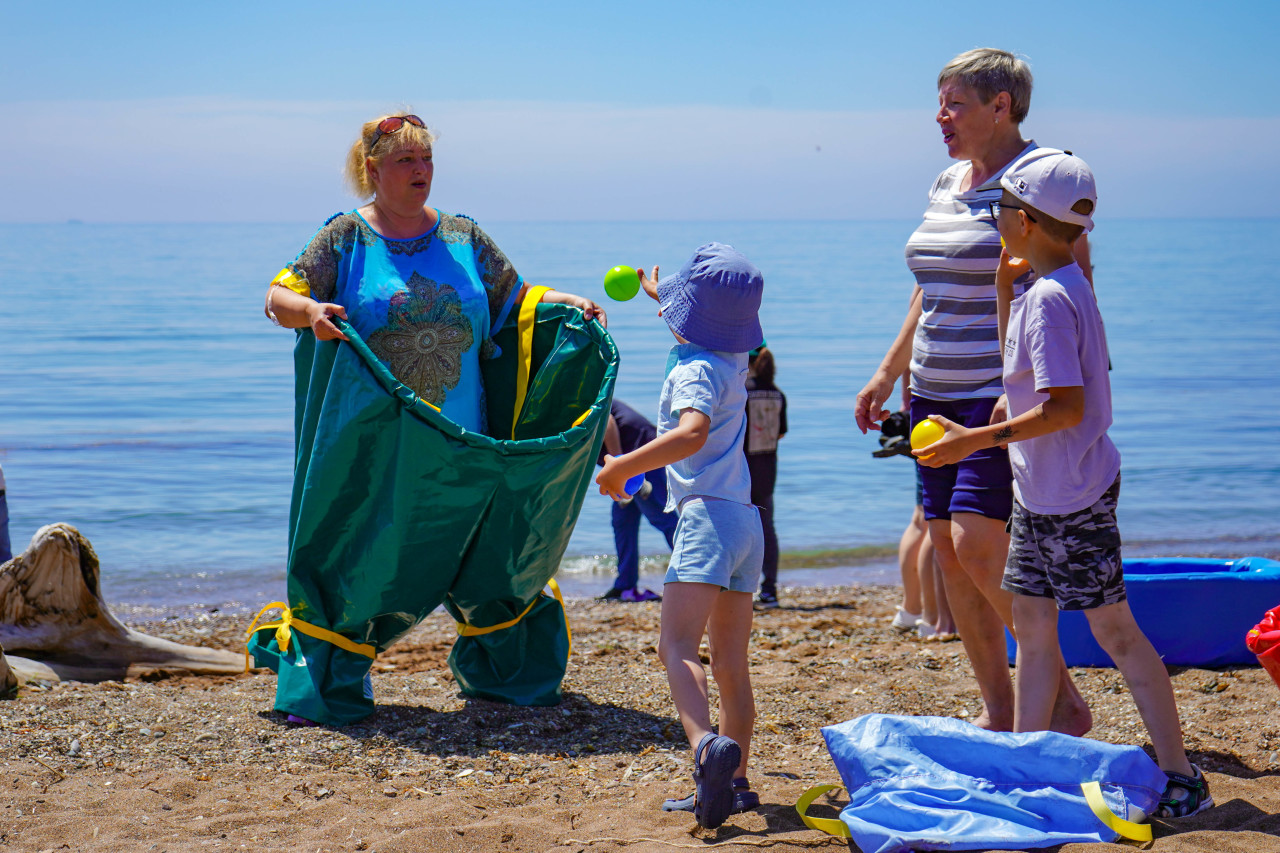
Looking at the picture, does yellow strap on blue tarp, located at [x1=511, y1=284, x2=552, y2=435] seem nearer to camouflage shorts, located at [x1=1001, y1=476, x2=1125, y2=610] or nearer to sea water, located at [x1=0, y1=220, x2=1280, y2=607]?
camouflage shorts, located at [x1=1001, y1=476, x2=1125, y2=610]

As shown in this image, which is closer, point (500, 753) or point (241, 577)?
point (500, 753)

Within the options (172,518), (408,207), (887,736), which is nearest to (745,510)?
(887,736)

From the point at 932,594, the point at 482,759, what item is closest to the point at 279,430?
the point at 932,594

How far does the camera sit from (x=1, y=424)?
14.4 metres

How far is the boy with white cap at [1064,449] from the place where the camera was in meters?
2.68

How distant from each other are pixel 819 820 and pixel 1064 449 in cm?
107

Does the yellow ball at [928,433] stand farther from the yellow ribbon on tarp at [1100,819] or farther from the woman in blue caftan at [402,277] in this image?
the woman in blue caftan at [402,277]

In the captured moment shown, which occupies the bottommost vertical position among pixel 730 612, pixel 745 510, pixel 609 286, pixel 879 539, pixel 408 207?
pixel 879 539

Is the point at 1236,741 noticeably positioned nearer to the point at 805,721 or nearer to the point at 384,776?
the point at 805,721

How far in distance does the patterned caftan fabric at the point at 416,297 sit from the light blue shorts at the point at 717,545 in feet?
4.19

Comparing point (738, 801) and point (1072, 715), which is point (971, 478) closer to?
point (1072, 715)

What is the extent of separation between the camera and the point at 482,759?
11.5 ft

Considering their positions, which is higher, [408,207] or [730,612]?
[408,207]

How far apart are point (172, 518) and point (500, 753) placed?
23.8 ft
